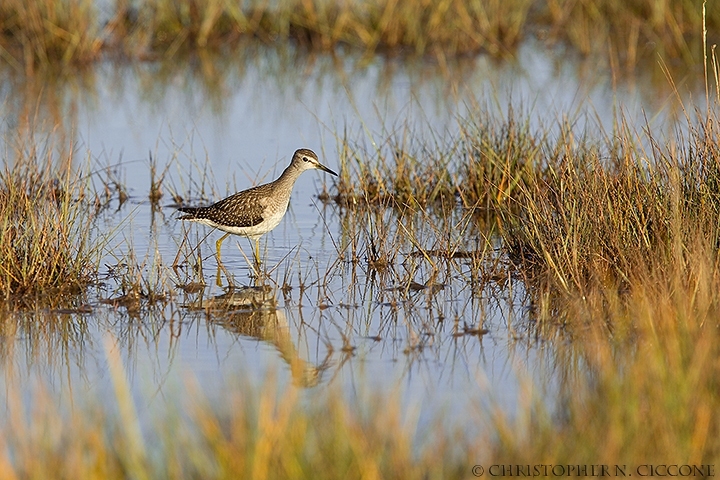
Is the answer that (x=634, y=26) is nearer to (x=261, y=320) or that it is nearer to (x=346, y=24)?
(x=346, y=24)

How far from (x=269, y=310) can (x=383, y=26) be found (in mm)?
10663

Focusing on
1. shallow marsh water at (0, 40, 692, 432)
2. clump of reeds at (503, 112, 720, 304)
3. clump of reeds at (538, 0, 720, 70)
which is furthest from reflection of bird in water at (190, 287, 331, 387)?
clump of reeds at (538, 0, 720, 70)

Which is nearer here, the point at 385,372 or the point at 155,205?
the point at 385,372

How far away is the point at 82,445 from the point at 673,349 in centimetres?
243

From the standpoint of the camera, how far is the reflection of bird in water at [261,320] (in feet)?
19.8

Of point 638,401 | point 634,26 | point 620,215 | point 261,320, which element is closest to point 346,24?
point 634,26

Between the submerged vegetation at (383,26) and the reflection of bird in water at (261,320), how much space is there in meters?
9.42

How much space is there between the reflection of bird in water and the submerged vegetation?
30.9ft

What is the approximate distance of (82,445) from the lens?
14.1 feet

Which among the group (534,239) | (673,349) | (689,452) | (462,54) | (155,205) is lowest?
(689,452)

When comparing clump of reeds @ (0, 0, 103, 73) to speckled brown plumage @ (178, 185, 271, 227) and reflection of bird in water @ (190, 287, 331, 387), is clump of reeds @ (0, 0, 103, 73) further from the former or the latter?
reflection of bird in water @ (190, 287, 331, 387)

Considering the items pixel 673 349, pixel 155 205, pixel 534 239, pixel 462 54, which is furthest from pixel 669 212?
pixel 462 54

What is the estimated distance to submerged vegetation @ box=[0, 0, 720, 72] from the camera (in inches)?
662

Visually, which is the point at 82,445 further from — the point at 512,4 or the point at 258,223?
Answer: the point at 512,4
